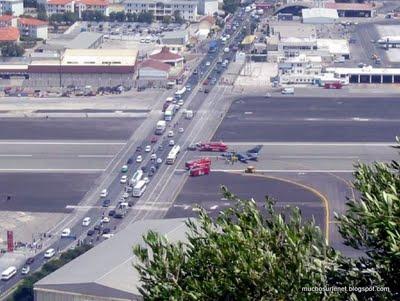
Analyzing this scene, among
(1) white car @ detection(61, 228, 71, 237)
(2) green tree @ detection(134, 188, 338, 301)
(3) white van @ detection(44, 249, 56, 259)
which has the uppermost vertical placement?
(2) green tree @ detection(134, 188, 338, 301)

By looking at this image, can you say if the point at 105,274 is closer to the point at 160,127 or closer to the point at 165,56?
the point at 160,127

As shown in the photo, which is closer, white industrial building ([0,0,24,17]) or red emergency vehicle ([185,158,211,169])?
red emergency vehicle ([185,158,211,169])

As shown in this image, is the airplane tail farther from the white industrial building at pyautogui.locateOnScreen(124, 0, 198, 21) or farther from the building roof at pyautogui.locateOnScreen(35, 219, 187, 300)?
the white industrial building at pyautogui.locateOnScreen(124, 0, 198, 21)

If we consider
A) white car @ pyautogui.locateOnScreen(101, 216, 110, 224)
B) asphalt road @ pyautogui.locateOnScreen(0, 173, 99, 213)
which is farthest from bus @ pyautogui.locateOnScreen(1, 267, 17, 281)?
asphalt road @ pyautogui.locateOnScreen(0, 173, 99, 213)

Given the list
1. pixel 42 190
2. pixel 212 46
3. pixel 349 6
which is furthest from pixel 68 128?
pixel 349 6

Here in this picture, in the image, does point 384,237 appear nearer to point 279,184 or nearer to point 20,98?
point 279,184

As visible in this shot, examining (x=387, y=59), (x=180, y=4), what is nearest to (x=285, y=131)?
(x=387, y=59)

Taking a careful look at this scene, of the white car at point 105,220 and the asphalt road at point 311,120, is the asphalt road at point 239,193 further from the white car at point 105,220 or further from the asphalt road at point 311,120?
the asphalt road at point 311,120
